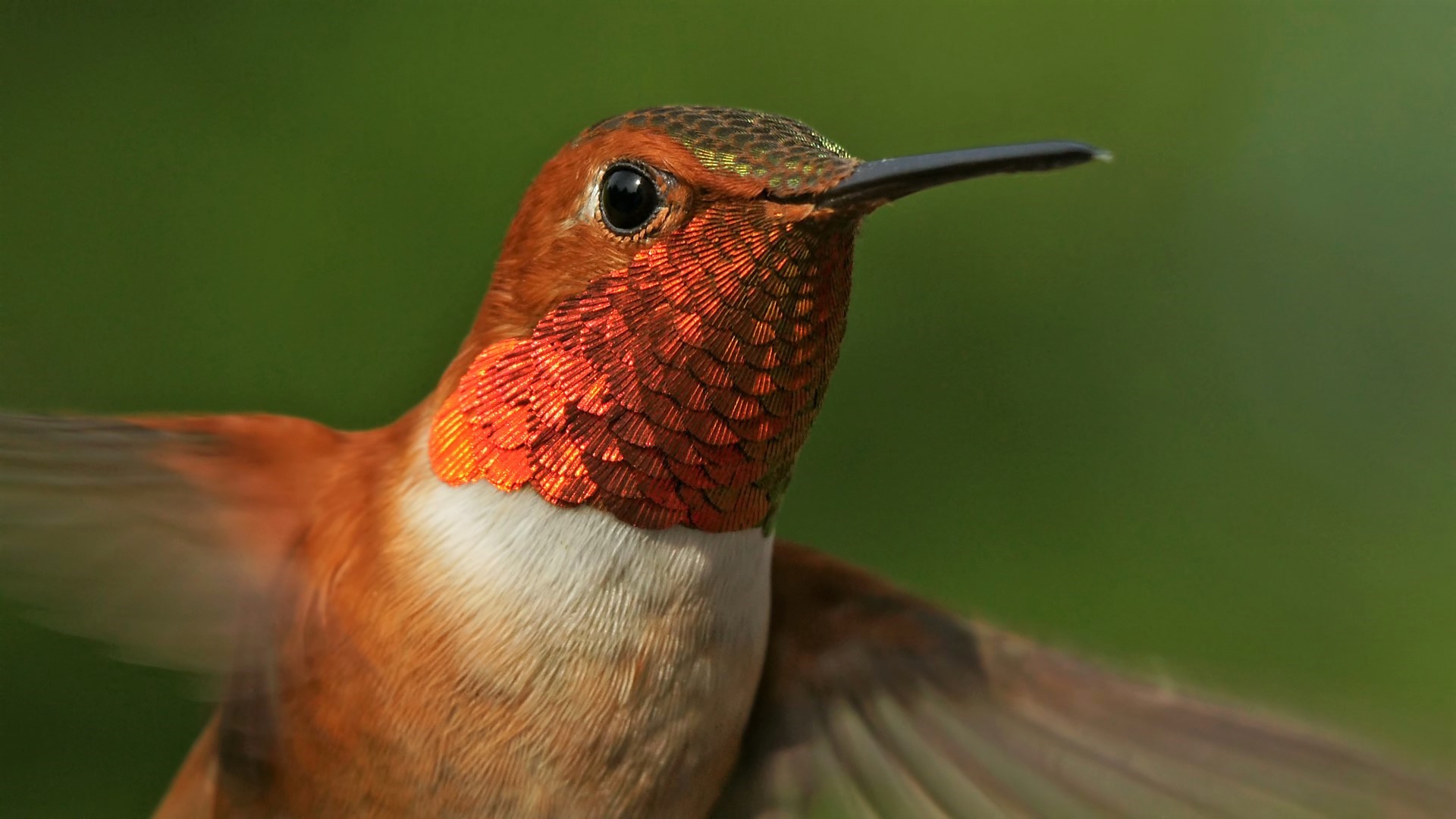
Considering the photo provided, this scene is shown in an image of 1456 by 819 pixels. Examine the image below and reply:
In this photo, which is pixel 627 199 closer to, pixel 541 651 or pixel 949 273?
pixel 541 651

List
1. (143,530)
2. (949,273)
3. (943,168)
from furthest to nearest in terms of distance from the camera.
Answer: (949,273) < (143,530) < (943,168)

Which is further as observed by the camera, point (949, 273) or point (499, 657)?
point (949, 273)

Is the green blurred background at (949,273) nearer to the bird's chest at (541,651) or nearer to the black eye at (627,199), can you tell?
the bird's chest at (541,651)

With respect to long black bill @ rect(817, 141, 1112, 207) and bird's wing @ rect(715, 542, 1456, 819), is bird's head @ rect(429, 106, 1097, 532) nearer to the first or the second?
long black bill @ rect(817, 141, 1112, 207)

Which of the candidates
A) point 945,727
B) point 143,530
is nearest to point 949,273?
point 945,727

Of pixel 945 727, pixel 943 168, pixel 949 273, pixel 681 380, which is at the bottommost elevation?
pixel 945 727

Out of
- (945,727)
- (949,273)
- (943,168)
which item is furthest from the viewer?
(949,273)

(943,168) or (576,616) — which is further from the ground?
(943,168)

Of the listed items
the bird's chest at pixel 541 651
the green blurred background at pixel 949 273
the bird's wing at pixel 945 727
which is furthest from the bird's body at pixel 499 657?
the green blurred background at pixel 949 273
